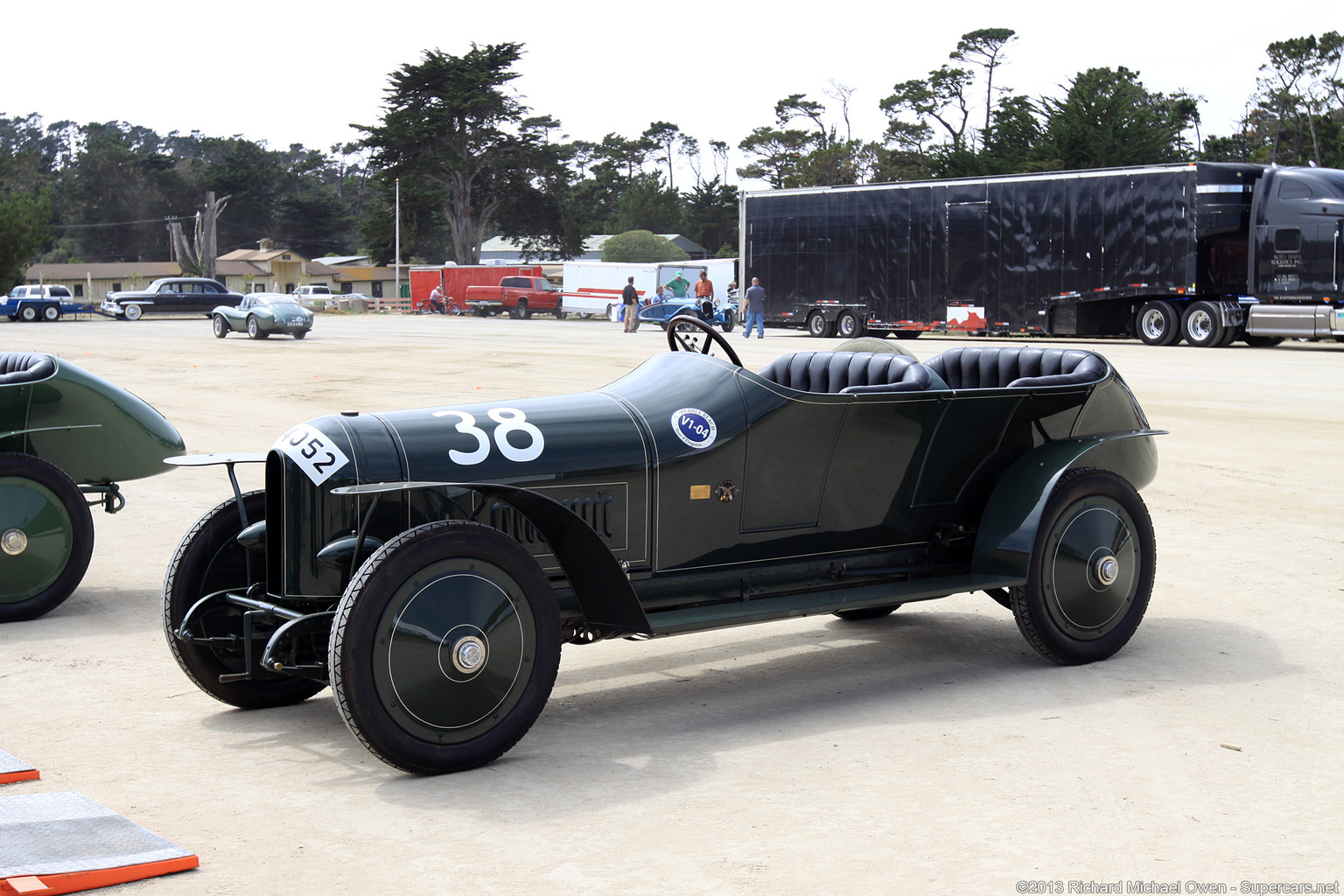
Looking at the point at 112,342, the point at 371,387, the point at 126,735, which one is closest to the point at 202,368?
the point at 371,387

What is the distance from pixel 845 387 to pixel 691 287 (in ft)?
146

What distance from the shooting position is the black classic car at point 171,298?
154 feet

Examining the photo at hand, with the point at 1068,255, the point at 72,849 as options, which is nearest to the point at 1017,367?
the point at 72,849

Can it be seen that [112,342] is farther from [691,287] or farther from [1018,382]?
[1018,382]

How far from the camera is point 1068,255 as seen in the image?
27.5 metres

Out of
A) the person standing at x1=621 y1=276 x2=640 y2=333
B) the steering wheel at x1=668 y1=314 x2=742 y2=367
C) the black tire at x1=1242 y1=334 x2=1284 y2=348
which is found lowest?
→ the steering wheel at x1=668 y1=314 x2=742 y2=367

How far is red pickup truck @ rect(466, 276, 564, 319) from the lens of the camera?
180 ft

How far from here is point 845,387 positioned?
5645 mm

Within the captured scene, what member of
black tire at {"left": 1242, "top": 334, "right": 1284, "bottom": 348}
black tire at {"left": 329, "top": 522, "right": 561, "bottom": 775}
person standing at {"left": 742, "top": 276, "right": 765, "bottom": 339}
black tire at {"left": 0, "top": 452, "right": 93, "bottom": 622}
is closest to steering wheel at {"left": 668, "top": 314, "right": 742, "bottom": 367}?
black tire at {"left": 329, "top": 522, "right": 561, "bottom": 775}

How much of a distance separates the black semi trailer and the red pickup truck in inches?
898

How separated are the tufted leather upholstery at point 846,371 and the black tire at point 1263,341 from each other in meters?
24.0

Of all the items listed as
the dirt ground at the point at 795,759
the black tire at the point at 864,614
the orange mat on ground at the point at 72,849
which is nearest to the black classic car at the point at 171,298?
the dirt ground at the point at 795,759

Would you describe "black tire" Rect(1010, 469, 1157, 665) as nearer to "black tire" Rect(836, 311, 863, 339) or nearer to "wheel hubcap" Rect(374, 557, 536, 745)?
"wheel hubcap" Rect(374, 557, 536, 745)

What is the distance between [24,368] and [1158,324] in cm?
2444
